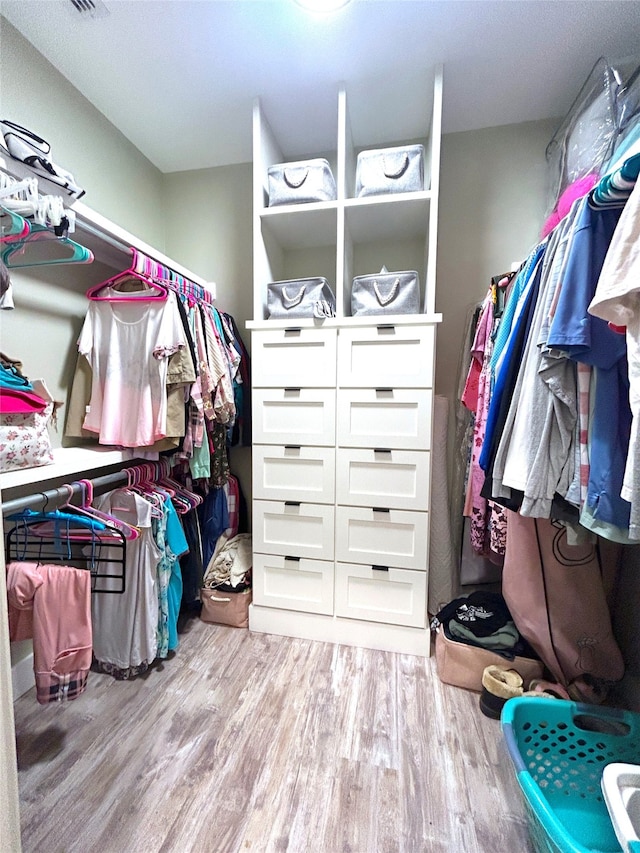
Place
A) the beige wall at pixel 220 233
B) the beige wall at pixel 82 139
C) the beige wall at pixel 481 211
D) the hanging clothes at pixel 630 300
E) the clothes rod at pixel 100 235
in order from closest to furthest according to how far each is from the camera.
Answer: the hanging clothes at pixel 630 300
the clothes rod at pixel 100 235
the beige wall at pixel 82 139
the beige wall at pixel 481 211
the beige wall at pixel 220 233

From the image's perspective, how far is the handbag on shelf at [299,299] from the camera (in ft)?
5.27

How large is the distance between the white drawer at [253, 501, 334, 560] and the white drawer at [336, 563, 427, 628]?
0.15 m

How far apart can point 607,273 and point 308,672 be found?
1.70 meters

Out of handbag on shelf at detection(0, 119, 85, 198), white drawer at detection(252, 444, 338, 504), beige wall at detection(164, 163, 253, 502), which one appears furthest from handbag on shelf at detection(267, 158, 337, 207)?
white drawer at detection(252, 444, 338, 504)

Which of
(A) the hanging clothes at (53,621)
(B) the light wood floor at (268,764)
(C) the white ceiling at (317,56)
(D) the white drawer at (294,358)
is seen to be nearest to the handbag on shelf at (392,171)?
(C) the white ceiling at (317,56)

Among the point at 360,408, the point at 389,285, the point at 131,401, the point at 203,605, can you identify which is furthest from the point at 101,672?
the point at 389,285

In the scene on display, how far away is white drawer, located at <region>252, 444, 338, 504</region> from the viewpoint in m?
1.65

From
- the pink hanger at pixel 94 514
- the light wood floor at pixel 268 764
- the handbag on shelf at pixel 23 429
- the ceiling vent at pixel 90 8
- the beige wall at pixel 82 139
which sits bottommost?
the light wood floor at pixel 268 764

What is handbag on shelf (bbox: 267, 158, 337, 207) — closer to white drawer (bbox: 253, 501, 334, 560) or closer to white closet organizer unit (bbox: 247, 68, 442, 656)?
white closet organizer unit (bbox: 247, 68, 442, 656)

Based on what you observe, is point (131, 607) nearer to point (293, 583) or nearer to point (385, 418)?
point (293, 583)

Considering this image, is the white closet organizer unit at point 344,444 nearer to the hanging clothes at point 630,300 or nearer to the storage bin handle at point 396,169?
the storage bin handle at point 396,169

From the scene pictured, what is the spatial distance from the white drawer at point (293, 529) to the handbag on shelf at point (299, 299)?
2.93 feet

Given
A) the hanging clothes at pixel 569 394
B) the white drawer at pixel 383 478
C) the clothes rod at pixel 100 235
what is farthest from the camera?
the white drawer at pixel 383 478

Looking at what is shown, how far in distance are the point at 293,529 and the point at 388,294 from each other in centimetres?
118
